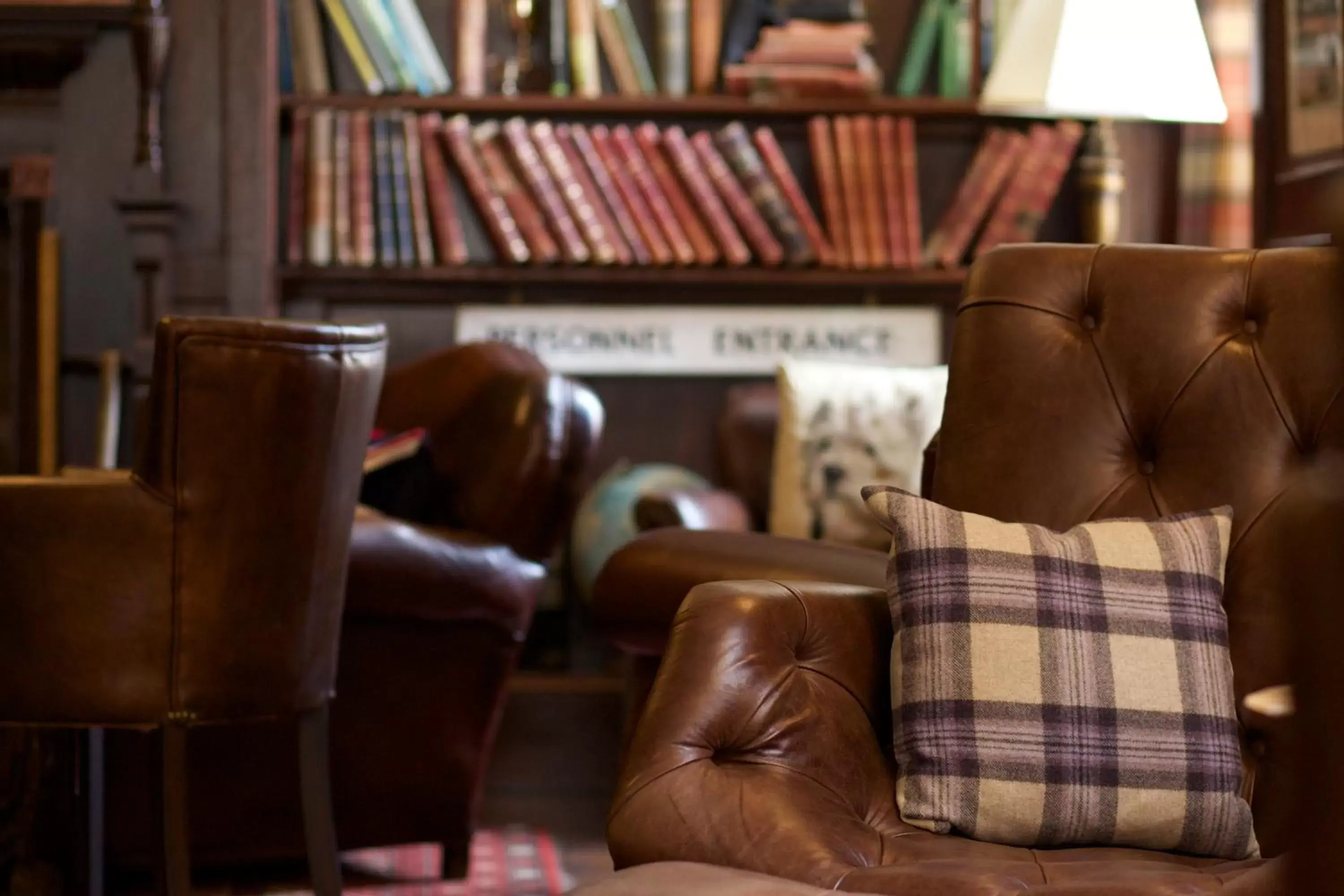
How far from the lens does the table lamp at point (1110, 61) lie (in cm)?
233

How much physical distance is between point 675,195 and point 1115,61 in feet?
5.11

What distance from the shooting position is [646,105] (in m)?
3.80

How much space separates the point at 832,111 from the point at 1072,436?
2.25 metres

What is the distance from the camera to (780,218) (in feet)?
12.3

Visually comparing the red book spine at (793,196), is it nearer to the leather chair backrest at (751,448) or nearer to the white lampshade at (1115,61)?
the leather chair backrest at (751,448)

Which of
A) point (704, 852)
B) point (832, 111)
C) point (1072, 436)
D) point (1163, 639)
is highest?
point (832, 111)

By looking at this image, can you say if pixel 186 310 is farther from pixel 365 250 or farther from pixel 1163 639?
pixel 1163 639

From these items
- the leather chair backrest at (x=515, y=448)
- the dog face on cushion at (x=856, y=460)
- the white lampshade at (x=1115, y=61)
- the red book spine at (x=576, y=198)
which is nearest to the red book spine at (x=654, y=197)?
the red book spine at (x=576, y=198)

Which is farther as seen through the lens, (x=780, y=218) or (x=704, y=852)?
(x=780, y=218)

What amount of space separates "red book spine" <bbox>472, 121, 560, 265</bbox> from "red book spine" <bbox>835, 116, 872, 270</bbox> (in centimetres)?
69

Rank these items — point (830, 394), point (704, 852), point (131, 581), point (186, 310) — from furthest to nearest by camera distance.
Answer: point (186, 310), point (830, 394), point (131, 581), point (704, 852)

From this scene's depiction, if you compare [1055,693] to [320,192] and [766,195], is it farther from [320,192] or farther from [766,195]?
[320,192]

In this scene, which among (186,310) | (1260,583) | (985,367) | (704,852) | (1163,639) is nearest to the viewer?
(704,852)

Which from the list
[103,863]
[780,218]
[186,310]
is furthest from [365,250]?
[103,863]
